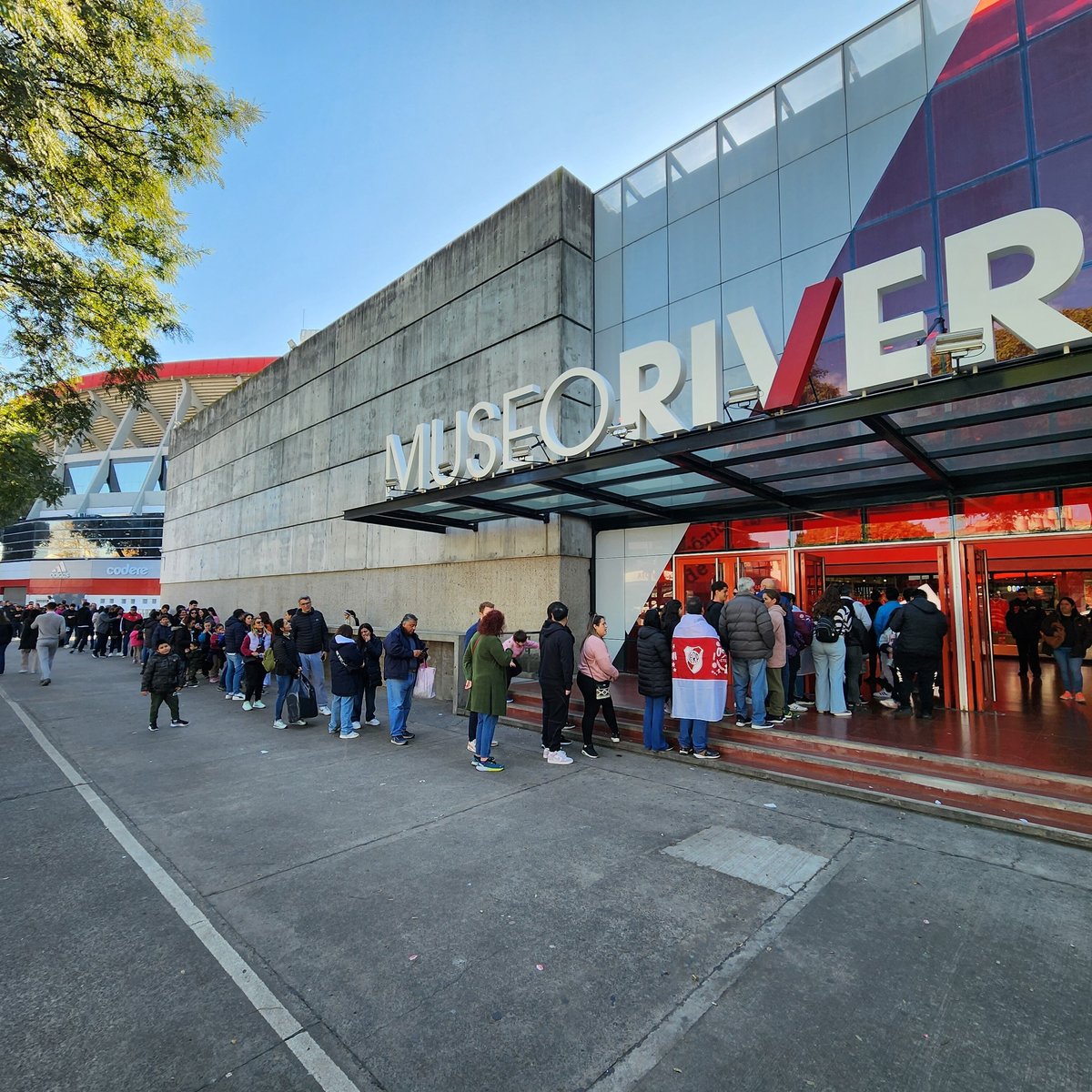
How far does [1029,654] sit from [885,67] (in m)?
10.2

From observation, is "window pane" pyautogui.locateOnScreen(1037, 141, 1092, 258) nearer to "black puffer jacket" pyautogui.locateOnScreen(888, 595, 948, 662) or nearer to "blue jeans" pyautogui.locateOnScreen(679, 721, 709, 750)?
"black puffer jacket" pyautogui.locateOnScreen(888, 595, 948, 662)

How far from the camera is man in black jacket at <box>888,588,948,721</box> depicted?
23.3 ft

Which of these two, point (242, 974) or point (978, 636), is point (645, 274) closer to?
point (978, 636)

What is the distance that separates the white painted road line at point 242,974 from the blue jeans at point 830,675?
6.85m

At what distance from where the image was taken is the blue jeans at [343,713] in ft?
26.7

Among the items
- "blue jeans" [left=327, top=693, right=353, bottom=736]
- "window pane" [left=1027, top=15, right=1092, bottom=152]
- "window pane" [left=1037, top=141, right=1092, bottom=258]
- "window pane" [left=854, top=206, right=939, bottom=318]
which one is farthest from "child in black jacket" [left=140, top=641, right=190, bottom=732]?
"window pane" [left=1027, top=15, right=1092, bottom=152]

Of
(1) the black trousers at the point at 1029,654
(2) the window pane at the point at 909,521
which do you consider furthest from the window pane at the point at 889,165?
(1) the black trousers at the point at 1029,654

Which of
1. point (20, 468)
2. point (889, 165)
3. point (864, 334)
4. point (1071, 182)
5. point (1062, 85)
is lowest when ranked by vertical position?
point (864, 334)

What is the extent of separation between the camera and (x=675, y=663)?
21.5ft

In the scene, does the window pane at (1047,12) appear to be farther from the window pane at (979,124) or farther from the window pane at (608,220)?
the window pane at (608,220)

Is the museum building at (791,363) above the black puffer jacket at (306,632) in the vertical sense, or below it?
above

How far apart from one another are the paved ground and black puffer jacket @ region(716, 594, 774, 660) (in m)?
1.77

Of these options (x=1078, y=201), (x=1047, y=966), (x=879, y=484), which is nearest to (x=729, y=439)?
(x=879, y=484)

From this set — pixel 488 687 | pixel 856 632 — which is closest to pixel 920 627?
pixel 856 632
